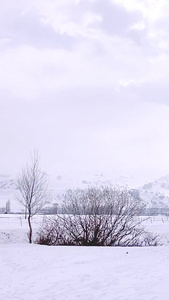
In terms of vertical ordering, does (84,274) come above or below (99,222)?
below

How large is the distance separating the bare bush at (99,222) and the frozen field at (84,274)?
555 cm

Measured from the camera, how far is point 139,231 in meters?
24.6

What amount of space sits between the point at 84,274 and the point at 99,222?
1222 cm

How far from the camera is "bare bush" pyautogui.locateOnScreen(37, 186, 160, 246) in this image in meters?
23.8

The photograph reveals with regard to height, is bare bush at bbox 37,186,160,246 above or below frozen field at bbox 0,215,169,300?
above

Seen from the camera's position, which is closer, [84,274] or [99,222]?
[84,274]

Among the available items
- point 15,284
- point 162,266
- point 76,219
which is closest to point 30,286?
point 15,284

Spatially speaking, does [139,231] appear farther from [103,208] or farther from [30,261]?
[30,261]

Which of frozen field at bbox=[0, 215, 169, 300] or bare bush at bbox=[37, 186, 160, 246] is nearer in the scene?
frozen field at bbox=[0, 215, 169, 300]

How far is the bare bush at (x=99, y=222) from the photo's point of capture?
78.2 ft

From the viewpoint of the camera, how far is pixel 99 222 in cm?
2403

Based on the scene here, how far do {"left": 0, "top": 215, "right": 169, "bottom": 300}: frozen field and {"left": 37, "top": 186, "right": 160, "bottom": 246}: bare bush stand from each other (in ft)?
18.2

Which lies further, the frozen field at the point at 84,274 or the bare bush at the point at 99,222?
the bare bush at the point at 99,222

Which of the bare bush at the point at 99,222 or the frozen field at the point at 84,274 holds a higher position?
the bare bush at the point at 99,222
